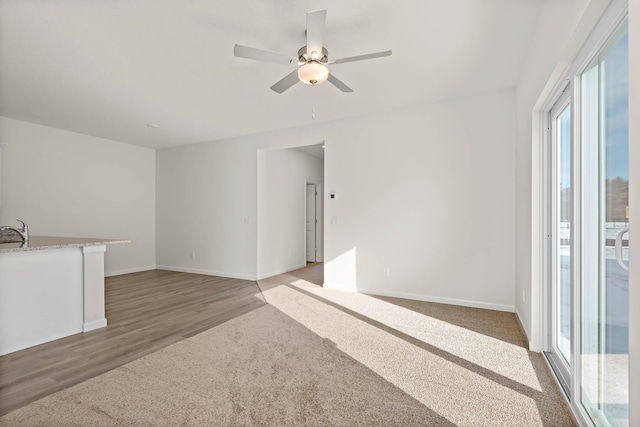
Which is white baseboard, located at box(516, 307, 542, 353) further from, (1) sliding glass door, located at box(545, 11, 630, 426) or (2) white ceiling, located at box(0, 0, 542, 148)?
(2) white ceiling, located at box(0, 0, 542, 148)

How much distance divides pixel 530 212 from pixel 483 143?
1440 mm

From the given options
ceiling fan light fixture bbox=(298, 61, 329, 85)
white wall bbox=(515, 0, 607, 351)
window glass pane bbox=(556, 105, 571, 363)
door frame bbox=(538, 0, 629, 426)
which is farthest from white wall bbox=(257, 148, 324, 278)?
window glass pane bbox=(556, 105, 571, 363)

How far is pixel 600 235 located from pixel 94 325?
4241 millimetres

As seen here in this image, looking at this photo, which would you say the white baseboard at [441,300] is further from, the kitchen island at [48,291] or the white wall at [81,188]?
the white wall at [81,188]

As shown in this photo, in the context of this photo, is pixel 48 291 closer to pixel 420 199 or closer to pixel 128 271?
pixel 128 271

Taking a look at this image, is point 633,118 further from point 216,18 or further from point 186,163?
point 186,163

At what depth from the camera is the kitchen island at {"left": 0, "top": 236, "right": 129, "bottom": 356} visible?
2.70 meters

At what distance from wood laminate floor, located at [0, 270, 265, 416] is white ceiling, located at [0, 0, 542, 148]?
2636 mm

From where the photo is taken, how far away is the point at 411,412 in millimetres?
1849

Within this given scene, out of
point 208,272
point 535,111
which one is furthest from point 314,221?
point 535,111

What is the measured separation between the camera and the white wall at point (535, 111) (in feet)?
5.49

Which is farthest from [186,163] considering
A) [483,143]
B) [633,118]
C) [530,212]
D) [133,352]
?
[633,118]

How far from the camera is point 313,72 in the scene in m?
2.45

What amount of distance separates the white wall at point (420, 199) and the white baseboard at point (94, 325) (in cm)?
261
